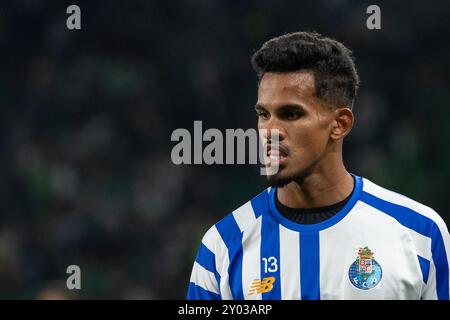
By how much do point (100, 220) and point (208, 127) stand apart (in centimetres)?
133

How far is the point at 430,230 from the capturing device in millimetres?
2961

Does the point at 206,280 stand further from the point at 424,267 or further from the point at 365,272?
the point at 424,267

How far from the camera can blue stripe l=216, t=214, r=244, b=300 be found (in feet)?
9.93

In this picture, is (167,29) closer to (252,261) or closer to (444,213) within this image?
(444,213)

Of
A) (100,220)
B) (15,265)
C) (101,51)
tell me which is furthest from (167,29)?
(15,265)

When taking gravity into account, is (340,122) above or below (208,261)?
above

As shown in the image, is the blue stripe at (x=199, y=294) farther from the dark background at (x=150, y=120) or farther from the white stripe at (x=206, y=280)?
the dark background at (x=150, y=120)

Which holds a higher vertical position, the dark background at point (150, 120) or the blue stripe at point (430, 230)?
the dark background at point (150, 120)

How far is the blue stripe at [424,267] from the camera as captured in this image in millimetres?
2914

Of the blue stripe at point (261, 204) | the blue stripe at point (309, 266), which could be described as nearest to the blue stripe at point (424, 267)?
the blue stripe at point (309, 266)

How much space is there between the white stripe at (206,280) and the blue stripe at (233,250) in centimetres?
7

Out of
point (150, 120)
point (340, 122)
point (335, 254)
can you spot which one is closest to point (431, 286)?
point (335, 254)

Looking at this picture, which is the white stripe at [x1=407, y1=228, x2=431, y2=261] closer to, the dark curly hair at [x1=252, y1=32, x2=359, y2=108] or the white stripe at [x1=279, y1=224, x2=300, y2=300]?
the white stripe at [x1=279, y1=224, x2=300, y2=300]

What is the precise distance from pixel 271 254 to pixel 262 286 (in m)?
0.13
